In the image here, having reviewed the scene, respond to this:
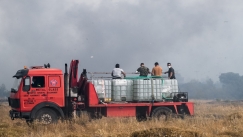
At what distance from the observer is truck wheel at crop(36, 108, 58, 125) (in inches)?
743

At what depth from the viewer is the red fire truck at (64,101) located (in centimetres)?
1897

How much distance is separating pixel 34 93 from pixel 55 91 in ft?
3.48

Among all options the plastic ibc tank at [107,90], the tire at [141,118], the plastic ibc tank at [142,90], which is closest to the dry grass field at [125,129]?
the tire at [141,118]

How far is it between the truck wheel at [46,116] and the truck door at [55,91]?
55 centimetres

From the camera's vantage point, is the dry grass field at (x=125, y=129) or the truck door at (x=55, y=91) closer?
the dry grass field at (x=125, y=129)

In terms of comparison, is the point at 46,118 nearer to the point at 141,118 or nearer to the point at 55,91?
the point at 55,91

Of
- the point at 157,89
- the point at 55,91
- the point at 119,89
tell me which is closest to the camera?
the point at 55,91

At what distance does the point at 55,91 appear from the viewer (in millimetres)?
19297

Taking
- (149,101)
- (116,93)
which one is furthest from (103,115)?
(149,101)

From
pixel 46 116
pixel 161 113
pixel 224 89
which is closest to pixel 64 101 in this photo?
pixel 46 116

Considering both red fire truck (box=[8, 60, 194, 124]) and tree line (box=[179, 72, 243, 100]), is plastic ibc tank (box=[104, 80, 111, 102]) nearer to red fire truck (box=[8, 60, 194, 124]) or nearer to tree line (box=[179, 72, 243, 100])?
red fire truck (box=[8, 60, 194, 124])

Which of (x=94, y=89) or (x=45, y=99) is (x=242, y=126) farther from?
(x=45, y=99)

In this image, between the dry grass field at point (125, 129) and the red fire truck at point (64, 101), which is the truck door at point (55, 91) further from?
A: the dry grass field at point (125, 129)

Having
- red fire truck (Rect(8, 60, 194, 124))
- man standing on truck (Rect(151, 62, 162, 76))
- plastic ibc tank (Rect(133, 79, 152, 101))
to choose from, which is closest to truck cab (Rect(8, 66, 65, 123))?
red fire truck (Rect(8, 60, 194, 124))
